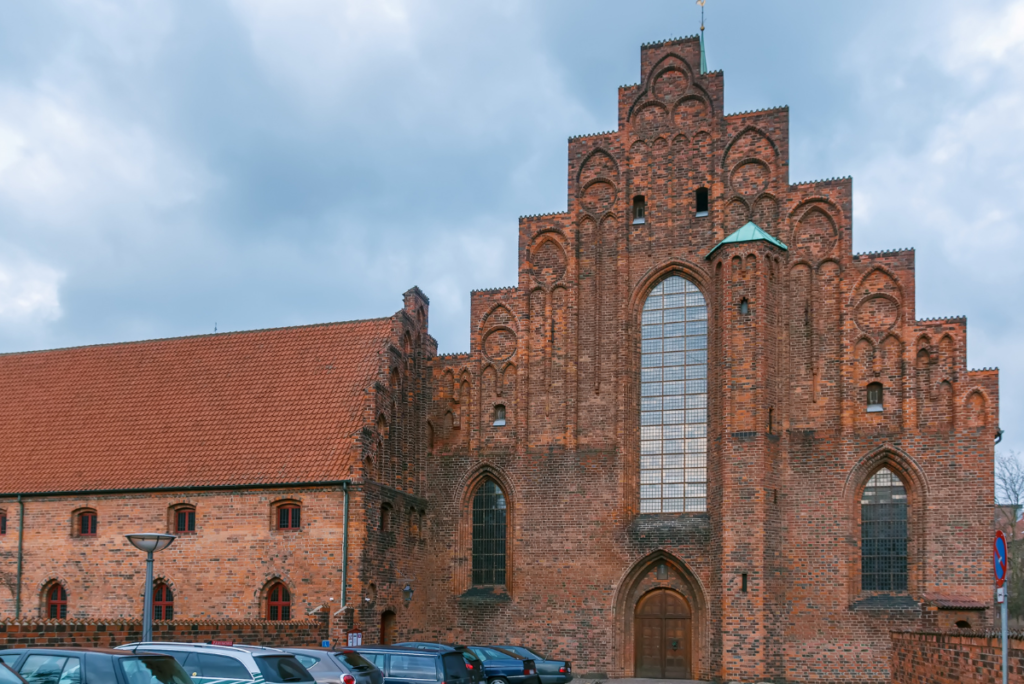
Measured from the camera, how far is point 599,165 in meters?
32.6

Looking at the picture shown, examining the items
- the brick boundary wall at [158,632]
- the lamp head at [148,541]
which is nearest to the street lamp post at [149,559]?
the lamp head at [148,541]

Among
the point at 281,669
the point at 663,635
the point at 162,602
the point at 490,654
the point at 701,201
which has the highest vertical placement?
the point at 701,201

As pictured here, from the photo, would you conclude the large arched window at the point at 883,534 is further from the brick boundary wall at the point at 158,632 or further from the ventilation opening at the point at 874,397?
the brick boundary wall at the point at 158,632

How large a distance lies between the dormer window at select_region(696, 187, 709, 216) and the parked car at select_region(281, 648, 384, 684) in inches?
720

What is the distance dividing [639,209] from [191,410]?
15112 millimetres

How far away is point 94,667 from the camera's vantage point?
1236 centimetres

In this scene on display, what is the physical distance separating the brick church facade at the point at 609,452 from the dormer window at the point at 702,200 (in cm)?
20

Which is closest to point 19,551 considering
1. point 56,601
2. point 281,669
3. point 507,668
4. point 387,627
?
point 56,601

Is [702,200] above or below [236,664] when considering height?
above

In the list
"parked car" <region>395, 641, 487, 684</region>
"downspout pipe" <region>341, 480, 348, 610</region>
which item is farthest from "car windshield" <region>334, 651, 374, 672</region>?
"downspout pipe" <region>341, 480, 348, 610</region>

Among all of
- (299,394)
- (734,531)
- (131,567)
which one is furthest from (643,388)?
(131,567)

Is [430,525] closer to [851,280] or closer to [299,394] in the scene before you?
[299,394]

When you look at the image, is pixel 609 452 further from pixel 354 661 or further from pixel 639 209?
pixel 354 661

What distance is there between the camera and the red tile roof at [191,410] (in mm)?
29578
